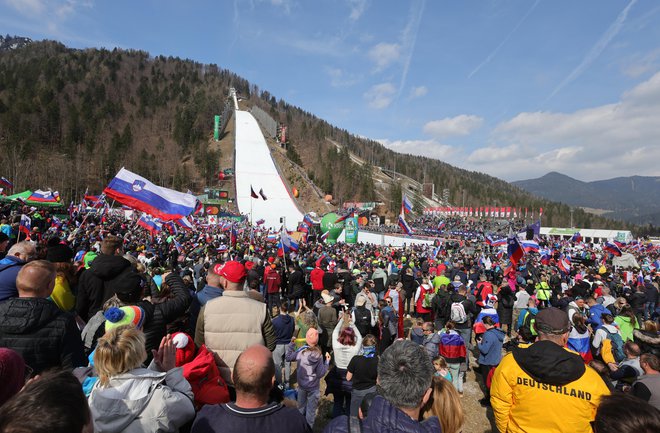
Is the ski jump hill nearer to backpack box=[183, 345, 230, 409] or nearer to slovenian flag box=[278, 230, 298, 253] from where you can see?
slovenian flag box=[278, 230, 298, 253]

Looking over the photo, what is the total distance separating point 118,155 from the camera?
60906 mm

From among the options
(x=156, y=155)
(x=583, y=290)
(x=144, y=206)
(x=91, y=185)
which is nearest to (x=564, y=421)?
(x=144, y=206)

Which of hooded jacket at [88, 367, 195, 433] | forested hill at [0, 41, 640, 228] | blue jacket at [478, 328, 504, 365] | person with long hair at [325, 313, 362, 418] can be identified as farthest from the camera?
forested hill at [0, 41, 640, 228]

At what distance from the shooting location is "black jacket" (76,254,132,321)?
3783 mm

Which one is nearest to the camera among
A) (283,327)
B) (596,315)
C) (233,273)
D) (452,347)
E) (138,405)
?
(138,405)

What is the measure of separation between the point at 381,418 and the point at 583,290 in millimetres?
9919

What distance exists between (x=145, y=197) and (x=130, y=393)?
21.7 feet

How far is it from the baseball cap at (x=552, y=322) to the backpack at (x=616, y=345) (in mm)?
3605

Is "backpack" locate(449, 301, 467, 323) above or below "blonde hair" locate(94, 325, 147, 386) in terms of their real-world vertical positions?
below

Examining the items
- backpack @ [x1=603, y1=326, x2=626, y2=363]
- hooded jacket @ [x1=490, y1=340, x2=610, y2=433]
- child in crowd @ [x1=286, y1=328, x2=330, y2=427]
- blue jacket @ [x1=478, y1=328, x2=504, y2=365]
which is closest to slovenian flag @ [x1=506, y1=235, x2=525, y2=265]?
backpack @ [x1=603, y1=326, x2=626, y2=363]

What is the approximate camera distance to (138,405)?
183cm

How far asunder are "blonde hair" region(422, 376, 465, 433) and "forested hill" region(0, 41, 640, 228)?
2196 inches

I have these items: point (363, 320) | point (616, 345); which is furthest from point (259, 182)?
point (616, 345)

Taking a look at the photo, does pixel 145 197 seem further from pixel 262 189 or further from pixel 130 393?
pixel 262 189
